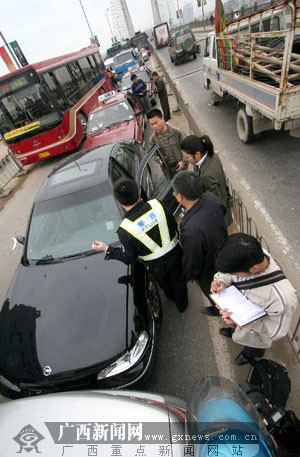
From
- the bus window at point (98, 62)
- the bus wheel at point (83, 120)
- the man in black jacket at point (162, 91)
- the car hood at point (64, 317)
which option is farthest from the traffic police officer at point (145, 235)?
the bus window at point (98, 62)

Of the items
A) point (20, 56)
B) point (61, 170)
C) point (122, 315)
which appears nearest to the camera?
point (122, 315)

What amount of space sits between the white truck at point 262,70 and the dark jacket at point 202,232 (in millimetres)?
2854

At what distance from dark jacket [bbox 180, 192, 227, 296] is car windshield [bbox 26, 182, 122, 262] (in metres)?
1.06

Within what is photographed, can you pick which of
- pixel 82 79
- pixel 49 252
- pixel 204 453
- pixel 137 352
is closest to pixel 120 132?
pixel 49 252

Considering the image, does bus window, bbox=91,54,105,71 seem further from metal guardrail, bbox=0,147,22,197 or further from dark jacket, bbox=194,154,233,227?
dark jacket, bbox=194,154,233,227

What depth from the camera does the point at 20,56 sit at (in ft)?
52.9

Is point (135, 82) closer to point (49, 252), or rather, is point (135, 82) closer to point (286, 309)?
point (49, 252)

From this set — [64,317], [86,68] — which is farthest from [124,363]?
[86,68]

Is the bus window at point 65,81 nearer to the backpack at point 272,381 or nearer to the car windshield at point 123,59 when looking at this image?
the backpack at point 272,381

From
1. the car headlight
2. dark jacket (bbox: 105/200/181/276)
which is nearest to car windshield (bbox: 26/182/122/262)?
dark jacket (bbox: 105/200/181/276)

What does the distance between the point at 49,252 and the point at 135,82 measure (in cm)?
786

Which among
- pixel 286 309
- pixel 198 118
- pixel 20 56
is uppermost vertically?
pixel 20 56

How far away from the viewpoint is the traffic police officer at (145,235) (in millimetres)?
2311

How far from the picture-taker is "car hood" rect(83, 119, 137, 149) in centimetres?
630
